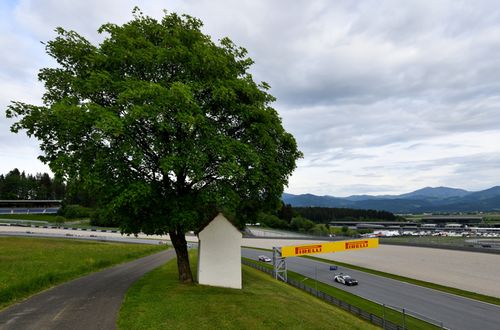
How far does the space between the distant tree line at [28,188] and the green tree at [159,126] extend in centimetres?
17243

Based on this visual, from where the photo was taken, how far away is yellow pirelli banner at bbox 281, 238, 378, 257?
51156 millimetres

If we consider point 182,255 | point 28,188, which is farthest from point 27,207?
point 182,255

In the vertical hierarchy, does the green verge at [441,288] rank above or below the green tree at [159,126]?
below

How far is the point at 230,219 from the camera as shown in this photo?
24781mm

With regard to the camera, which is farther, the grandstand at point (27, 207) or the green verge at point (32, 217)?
the grandstand at point (27, 207)

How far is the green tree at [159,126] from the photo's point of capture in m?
18.6

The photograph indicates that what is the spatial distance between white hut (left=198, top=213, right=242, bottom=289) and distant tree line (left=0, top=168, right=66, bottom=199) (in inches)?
6775

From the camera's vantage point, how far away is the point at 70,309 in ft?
54.1

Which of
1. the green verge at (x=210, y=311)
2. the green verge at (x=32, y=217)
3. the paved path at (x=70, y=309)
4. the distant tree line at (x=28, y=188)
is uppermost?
the distant tree line at (x=28, y=188)

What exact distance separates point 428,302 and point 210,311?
1235 inches

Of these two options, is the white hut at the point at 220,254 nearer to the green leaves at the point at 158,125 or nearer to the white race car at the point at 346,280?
the green leaves at the point at 158,125

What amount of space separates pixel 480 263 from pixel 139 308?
163 feet

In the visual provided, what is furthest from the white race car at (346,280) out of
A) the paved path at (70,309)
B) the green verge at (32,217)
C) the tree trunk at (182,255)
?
the green verge at (32,217)

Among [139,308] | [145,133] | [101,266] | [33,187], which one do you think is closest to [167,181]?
[145,133]
